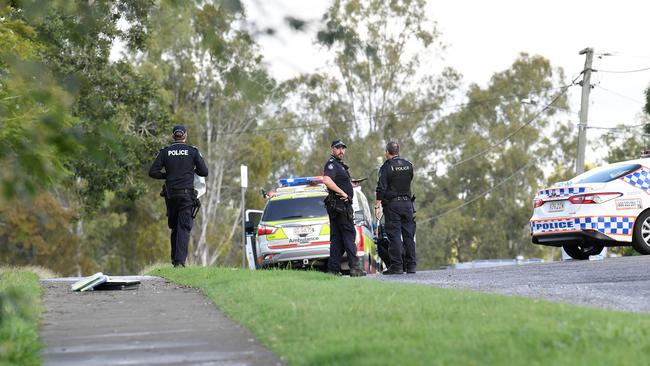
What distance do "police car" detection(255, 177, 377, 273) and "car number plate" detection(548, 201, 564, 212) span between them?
3088 millimetres

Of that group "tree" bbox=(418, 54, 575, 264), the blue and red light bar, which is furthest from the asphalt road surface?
"tree" bbox=(418, 54, 575, 264)

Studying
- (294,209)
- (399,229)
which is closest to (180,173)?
(399,229)

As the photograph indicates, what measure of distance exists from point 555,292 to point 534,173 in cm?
5338

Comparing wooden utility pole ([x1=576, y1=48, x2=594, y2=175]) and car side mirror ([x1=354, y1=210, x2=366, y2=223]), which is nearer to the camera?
car side mirror ([x1=354, y1=210, x2=366, y2=223])

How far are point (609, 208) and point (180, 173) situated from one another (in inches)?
267

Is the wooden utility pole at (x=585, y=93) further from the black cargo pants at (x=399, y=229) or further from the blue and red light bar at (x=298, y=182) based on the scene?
the black cargo pants at (x=399, y=229)

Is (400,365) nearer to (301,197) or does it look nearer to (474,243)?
(301,197)

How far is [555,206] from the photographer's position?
60.7 feet

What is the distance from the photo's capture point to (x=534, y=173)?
207 ft

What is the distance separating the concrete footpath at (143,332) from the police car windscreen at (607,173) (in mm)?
8724

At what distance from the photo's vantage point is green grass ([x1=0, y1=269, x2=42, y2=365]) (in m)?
4.79

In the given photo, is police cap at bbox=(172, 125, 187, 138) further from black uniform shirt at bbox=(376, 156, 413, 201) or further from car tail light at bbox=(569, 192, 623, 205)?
car tail light at bbox=(569, 192, 623, 205)

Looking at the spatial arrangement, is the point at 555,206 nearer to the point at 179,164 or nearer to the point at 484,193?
the point at 179,164

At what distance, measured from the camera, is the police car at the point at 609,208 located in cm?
1786
